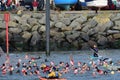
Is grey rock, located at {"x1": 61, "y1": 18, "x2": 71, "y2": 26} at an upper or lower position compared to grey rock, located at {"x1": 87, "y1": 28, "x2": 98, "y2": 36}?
upper

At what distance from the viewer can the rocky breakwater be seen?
3597 centimetres

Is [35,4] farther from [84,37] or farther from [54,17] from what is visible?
[84,37]

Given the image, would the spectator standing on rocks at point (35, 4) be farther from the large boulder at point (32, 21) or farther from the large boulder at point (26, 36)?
the large boulder at point (26, 36)

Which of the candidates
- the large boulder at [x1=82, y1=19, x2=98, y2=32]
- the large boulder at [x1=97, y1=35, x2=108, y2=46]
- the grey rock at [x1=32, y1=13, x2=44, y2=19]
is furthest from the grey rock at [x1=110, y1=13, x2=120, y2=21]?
the grey rock at [x1=32, y1=13, x2=44, y2=19]

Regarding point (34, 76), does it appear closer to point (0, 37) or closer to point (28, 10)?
point (0, 37)

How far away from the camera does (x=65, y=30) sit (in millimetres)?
37281

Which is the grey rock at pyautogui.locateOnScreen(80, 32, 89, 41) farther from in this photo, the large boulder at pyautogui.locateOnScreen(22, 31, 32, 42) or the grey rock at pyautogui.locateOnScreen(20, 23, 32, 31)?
the grey rock at pyautogui.locateOnScreen(20, 23, 32, 31)

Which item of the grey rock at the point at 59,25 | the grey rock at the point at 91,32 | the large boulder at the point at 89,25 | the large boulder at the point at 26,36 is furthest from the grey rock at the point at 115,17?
the large boulder at the point at 26,36

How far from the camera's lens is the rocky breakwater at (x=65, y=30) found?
36.0 meters

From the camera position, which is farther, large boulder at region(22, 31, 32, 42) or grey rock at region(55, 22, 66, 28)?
grey rock at region(55, 22, 66, 28)

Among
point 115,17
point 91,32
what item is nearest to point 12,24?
point 91,32

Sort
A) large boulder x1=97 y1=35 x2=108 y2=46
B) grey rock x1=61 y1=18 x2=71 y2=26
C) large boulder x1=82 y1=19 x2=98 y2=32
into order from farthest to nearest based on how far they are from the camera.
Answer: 1. grey rock x1=61 y1=18 x2=71 y2=26
2. large boulder x1=82 y1=19 x2=98 y2=32
3. large boulder x1=97 y1=35 x2=108 y2=46

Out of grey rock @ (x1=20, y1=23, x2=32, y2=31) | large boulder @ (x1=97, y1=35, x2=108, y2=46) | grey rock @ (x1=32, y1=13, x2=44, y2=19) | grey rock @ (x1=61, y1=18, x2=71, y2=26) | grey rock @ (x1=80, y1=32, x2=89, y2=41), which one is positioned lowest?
large boulder @ (x1=97, y1=35, x2=108, y2=46)

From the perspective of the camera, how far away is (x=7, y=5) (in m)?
40.2
